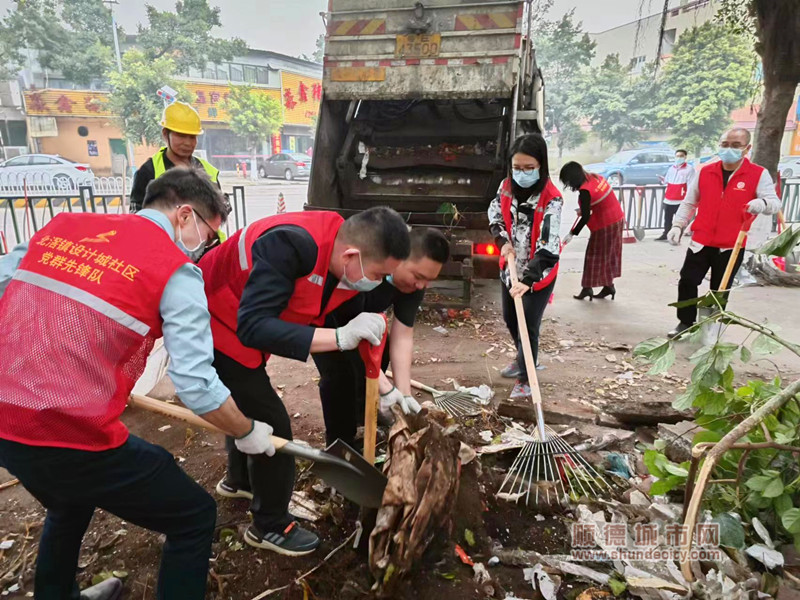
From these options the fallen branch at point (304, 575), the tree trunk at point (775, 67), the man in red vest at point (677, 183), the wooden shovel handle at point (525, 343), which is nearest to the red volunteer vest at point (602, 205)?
the wooden shovel handle at point (525, 343)

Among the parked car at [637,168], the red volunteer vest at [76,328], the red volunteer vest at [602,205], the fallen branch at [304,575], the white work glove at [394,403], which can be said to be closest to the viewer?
the red volunteer vest at [76,328]

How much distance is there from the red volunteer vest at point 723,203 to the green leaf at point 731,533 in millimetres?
2886

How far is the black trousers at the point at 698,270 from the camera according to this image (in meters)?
3.98

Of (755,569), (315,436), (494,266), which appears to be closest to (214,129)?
(494,266)

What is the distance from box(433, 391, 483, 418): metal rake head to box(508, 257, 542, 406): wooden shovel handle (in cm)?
40

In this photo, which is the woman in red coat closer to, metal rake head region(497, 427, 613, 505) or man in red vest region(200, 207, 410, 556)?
metal rake head region(497, 427, 613, 505)

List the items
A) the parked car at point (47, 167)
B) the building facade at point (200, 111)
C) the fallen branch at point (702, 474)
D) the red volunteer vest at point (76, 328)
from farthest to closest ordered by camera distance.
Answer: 1. the building facade at point (200, 111)
2. the parked car at point (47, 167)
3. the red volunteer vest at point (76, 328)
4. the fallen branch at point (702, 474)

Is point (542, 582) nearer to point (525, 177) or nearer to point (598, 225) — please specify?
point (525, 177)

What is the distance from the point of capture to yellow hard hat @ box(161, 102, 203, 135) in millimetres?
3061

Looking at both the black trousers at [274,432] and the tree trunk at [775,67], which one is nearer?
the black trousers at [274,432]

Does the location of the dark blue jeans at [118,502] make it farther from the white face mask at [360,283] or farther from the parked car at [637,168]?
the parked car at [637,168]

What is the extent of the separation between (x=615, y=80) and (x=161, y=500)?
30.6m

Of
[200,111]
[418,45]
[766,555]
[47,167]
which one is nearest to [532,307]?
[766,555]

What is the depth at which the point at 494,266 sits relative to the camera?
4719 mm
